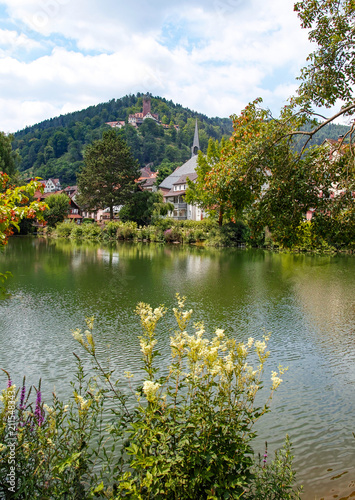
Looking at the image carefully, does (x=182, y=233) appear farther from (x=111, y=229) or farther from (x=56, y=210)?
(x=56, y=210)

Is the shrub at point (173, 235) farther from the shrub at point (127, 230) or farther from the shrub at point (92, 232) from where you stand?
the shrub at point (92, 232)

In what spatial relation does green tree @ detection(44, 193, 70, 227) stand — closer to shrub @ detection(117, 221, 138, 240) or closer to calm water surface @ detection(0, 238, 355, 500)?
shrub @ detection(117, 221, 138, 240)

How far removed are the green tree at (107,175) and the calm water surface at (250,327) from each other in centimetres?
4534

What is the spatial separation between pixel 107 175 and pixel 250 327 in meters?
62.3

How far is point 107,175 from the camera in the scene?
71.3 meters

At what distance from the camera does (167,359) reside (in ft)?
32.4

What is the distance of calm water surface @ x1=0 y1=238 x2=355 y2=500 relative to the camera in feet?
21.9

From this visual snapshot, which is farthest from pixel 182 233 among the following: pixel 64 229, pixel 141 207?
pixel 64 229

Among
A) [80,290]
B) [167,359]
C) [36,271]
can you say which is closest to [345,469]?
[167,359]

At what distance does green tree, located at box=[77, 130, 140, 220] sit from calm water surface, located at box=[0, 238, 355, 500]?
45339mm

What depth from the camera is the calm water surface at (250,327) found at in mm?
6672

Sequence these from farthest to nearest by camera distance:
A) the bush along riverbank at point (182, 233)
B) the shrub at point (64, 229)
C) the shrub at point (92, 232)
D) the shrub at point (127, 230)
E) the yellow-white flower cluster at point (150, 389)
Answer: the shrub at point (64, 229) < the shrub at point (92, 232) < the shrub at point (127, 230) < the bush along riverbank at point (182, 233) < the yellow-white flower cluster at point (150, 389)

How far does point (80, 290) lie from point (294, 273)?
1654cm

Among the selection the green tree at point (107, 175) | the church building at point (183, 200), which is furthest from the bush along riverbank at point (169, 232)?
the church building at point (183, 200)
